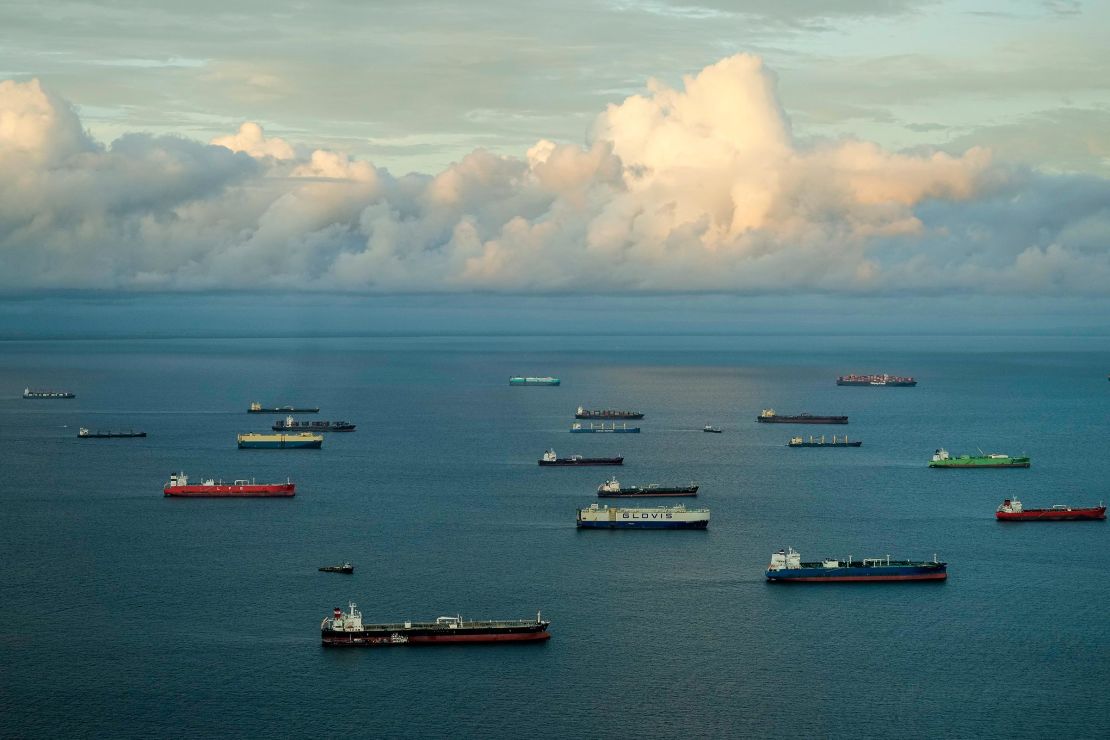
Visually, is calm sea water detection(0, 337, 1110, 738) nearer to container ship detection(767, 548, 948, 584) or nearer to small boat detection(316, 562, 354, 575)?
small boat detection(316, 562, 354, 575)

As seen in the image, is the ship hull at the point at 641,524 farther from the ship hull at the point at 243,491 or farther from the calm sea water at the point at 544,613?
the ship hull at the point at 243,491

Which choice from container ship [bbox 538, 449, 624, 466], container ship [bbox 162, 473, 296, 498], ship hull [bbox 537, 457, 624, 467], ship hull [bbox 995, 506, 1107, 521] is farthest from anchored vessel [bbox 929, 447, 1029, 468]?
container ship [bbox 162, 473, 296, 498]

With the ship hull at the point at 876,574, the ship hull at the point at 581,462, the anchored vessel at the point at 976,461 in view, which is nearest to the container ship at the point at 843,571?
the ship hull at the point at 876,574

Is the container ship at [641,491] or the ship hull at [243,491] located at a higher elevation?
the ship hull at [243,491]

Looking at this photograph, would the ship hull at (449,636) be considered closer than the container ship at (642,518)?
Yes

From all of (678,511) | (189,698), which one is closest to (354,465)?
(678,511)

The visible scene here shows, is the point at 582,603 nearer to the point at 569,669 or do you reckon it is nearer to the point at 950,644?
the point at 569,669
